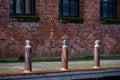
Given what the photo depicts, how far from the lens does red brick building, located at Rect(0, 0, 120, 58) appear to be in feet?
53.9

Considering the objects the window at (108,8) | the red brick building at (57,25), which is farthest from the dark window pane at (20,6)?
the window at (108,8)

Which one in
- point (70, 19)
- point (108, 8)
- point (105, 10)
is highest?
point (108, 8)

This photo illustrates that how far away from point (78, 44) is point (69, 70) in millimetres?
6562

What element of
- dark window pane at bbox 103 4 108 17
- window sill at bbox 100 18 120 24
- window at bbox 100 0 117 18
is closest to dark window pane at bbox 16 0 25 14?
window sill at bbox 100 18 120 24

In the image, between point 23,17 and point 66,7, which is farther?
point 66,7

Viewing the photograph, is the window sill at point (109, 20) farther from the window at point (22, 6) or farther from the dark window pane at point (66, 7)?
the window at point (22, 6)

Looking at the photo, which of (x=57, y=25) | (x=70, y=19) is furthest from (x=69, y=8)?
(x=57, y=25)

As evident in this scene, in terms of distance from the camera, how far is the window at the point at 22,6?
1669 cm

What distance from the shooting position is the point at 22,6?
16969mm

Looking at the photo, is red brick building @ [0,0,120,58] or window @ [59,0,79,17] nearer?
red brick building @ [0,0,120,58]

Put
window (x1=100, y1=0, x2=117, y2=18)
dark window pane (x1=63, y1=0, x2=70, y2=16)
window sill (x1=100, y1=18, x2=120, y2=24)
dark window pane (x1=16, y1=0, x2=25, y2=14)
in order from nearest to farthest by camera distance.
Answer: dark window pane (x1=16, y1=0, x2=25, y2=14)
dark window pane (x1=63, y1=0, x2=70, y2=16)
window sill (x1=100, y1=18, x2=120, y2=24)
window (x1=100, y1=0, x2=117, y2=18)

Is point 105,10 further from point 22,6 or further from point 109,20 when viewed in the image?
point 22,6

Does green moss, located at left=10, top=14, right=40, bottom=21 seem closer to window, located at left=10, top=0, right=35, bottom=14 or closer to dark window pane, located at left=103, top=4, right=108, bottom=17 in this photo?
window, located at left=10, top=0, right=35, bottom=14

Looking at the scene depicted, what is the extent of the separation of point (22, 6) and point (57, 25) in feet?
6.56
